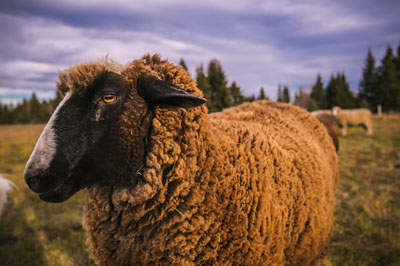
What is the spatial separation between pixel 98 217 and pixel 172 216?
2.15 feet

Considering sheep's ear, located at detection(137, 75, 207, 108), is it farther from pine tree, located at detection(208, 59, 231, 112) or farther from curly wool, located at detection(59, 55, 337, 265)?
pine tree, located at detection(208, 59, 231, 112)

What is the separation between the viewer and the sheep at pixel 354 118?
2062cm

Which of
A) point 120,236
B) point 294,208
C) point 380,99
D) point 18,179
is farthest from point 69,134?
point 380,99

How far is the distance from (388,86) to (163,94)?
Answer: 47.1m

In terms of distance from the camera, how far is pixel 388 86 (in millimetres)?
37406

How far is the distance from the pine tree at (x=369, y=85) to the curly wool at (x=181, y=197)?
150 ft

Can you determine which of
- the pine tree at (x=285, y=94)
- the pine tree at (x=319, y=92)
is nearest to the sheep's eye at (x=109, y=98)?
the pine tree at (x=319, y=92)

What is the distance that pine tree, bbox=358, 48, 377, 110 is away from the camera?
1575 inches

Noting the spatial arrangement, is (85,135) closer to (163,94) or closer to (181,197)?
(163,94)

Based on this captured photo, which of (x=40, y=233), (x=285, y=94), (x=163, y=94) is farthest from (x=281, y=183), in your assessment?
(x=285, y=94)

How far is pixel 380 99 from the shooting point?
38.3m

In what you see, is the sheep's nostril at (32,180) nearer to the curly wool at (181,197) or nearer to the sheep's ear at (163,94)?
the curly wool at (181,197)

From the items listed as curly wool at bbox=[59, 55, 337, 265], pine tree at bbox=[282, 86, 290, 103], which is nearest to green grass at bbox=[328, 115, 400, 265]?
curly wool at bbox=[59, 55, 337, 265]

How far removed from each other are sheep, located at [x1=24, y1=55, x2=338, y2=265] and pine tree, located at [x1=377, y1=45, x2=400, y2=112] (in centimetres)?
4614
